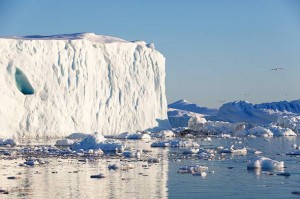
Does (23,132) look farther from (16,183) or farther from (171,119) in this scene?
(171,119)

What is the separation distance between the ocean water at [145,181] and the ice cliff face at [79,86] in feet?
46.5

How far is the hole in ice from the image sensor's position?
3522 centimetres

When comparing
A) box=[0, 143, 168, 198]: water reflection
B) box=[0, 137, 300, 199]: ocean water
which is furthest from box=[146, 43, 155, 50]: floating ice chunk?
box=[0, 143, 168, 198]: water reflection

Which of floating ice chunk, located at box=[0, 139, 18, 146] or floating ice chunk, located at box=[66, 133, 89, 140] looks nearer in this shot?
floating ice chunk, located at box=[0, 139, 18, 146]

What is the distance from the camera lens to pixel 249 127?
154 feet

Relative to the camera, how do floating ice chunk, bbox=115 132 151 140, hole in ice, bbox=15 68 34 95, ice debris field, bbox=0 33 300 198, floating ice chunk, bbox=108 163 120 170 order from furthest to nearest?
floating ice chunk, bbox=115 132 151 140
hole in ice, bbox=15 68 34 95
ice debris field, bbox=0 33 300 198
floating ice chunk, bbox=108 163 120 170

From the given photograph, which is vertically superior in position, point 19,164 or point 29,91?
point 29,91

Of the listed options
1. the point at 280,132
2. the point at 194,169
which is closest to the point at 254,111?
the point at 280,132

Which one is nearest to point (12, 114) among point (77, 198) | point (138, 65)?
point (138, 65)

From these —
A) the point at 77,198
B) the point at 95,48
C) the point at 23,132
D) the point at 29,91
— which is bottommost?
the point at 77,198

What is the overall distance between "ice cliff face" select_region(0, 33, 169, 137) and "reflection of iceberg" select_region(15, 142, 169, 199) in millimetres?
15198

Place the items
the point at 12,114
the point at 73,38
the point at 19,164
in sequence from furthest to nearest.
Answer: the point at 73,38 → the point at 12,114 → the point at 19,164

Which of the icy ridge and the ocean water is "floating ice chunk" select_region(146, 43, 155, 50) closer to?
the icy ridge

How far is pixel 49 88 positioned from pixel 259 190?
76.1ft
